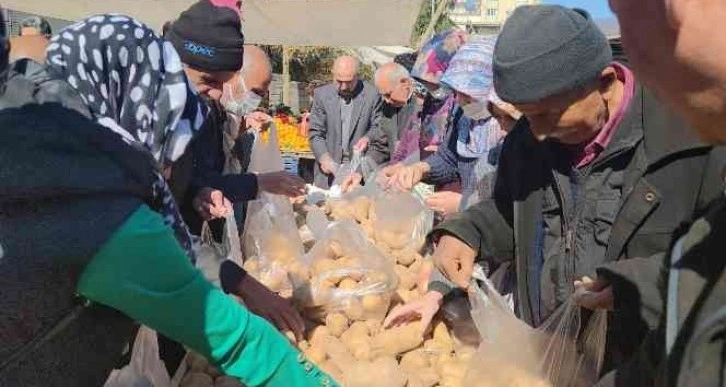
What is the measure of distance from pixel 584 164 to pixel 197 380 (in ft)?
3.37

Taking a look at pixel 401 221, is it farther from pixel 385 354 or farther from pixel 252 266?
pixel 385 354

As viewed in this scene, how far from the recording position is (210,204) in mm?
2531

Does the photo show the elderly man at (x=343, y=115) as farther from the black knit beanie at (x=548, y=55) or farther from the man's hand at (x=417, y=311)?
the black knit beanie at (x=548, y=55)

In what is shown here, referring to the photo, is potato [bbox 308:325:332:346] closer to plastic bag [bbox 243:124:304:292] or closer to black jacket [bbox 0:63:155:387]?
plastic bag [bbox 243:124:304:292]

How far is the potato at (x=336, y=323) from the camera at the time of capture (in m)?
2.00

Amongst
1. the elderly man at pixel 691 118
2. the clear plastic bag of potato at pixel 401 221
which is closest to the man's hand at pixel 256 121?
the clear plastic bag of potato at pixel 401 221

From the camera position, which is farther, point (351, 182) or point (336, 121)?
point (336, 121)

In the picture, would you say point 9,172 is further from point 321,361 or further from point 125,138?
point 321,361

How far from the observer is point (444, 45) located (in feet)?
12.2

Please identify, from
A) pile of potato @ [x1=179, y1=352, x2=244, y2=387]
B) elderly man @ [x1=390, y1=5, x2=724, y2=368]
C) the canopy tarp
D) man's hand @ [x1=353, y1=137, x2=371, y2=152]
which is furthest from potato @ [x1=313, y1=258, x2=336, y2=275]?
the canopy tarp

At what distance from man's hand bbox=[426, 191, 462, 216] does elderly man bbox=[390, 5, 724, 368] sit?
3.16ft

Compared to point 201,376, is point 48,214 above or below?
above

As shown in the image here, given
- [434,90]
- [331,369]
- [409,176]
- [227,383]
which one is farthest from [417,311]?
[434,90]

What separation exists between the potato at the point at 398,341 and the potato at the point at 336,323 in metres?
0.10
